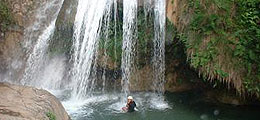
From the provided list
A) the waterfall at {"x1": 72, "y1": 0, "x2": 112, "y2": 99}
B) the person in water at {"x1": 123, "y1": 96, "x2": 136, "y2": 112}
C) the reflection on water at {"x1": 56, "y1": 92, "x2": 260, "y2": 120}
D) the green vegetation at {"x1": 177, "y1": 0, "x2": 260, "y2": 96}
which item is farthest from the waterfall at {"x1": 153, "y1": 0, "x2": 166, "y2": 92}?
A: the person in water at {"x1": 123, "y1": 96, "x2": 136, "y2": 112}

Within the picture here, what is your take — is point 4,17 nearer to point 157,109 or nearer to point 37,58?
point 37,58

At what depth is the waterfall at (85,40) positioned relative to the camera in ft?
33.3

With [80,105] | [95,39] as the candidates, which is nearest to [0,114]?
[80,105]

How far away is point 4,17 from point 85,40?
9.65ft

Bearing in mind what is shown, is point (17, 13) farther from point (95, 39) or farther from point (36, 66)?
point (95, 39)

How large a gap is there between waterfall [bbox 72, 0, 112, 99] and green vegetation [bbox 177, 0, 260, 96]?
9.12 feet

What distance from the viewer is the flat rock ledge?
665 cm

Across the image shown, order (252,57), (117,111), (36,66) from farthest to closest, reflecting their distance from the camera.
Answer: (36,66) < (117,111) < (252,57)

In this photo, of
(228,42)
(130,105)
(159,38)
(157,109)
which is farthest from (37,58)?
(228,42)

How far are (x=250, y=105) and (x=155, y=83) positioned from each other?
8.51 ft

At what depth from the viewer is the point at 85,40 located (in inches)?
400

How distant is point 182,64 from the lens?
1019 centimetres

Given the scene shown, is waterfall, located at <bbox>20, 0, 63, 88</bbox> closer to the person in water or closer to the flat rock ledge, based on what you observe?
the flat rock ledge

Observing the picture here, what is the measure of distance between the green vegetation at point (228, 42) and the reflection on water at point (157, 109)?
95 centimetres
